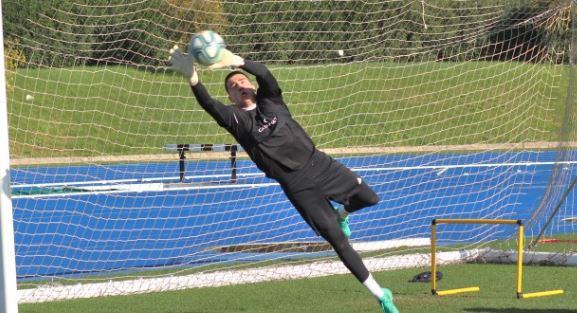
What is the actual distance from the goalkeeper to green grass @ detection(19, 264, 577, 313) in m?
1.35

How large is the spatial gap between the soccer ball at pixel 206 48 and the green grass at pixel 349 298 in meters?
2.94

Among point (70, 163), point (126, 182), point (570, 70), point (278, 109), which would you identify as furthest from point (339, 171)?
point (126, 182)

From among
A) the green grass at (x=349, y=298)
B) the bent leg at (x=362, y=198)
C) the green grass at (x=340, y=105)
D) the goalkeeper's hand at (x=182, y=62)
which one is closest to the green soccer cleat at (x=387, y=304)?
the bent leg at (x=362, y=198)

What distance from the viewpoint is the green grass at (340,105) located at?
14336 mm

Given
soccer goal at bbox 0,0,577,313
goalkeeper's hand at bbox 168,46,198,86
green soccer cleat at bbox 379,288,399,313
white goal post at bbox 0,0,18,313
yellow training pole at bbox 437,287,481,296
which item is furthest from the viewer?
soccer goal at bbox 0,0,577,313

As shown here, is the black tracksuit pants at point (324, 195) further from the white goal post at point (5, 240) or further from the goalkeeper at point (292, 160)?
the white goal post at point (5, 240)

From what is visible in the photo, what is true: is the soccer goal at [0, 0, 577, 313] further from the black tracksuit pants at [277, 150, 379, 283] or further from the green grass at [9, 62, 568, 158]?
the black tracksuit pants at [277, 150, 379, 283]

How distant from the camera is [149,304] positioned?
991cm

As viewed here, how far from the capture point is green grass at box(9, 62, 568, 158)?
14336mm

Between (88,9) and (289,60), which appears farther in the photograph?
(289,60)

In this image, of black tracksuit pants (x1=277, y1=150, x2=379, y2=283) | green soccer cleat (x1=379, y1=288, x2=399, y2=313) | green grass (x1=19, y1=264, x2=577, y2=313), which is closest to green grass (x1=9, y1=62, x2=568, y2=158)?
green grass (x1=19, y1=264, x2=577, y2=313)

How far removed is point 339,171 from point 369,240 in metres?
7.20

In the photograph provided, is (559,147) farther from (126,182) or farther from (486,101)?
(126,182)

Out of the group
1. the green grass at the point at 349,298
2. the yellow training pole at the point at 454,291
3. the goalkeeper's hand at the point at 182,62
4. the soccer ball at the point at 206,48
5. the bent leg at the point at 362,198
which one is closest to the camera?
the soccer ball at the point at 206,48
